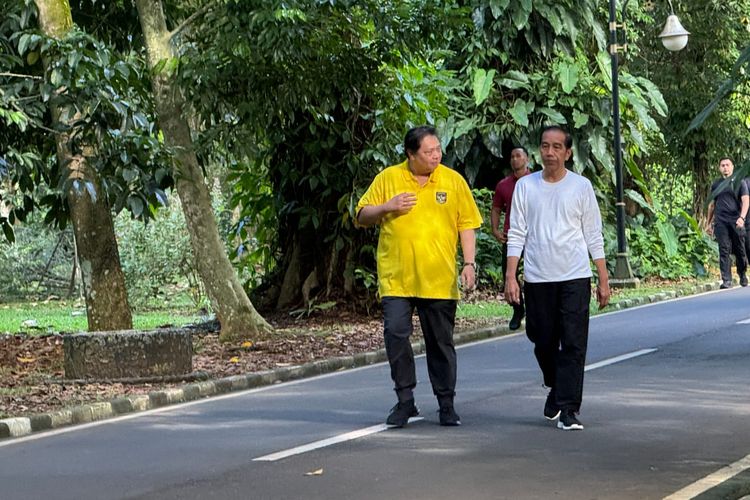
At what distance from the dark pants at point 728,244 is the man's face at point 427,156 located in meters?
16.2

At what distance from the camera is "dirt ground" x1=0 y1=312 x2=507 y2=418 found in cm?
1218

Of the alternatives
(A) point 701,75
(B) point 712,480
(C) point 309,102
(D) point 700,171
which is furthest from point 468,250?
(D) point 700,171

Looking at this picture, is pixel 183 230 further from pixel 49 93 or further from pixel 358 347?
pixel 49 93

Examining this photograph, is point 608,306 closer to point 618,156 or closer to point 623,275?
point 623,275

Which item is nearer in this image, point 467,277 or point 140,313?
point 467,277

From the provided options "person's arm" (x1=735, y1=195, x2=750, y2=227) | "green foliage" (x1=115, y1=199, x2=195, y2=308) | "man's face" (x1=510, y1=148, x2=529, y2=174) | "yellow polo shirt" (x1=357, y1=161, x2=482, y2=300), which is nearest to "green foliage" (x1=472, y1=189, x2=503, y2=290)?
"person's arm" (x1=735, y1=195, x2=750, y2=227)

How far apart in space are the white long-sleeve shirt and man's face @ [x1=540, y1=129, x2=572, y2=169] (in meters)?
0.17

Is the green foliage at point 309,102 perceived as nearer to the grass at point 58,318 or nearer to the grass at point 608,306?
the grass at point 608,306

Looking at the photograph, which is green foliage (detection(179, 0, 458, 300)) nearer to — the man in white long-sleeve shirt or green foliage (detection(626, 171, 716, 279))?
the man in white long-sleeve shirt

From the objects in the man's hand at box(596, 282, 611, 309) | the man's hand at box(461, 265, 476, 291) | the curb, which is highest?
the man's hand at box(461, 265, 476, 291)

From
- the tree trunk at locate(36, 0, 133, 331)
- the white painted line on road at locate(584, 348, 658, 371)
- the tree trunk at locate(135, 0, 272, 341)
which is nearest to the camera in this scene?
the white painted line on road at locate(584, 348, 658, 371)

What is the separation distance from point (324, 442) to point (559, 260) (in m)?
2.00

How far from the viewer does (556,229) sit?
9.82m

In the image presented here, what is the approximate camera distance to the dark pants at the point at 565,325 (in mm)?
9750
